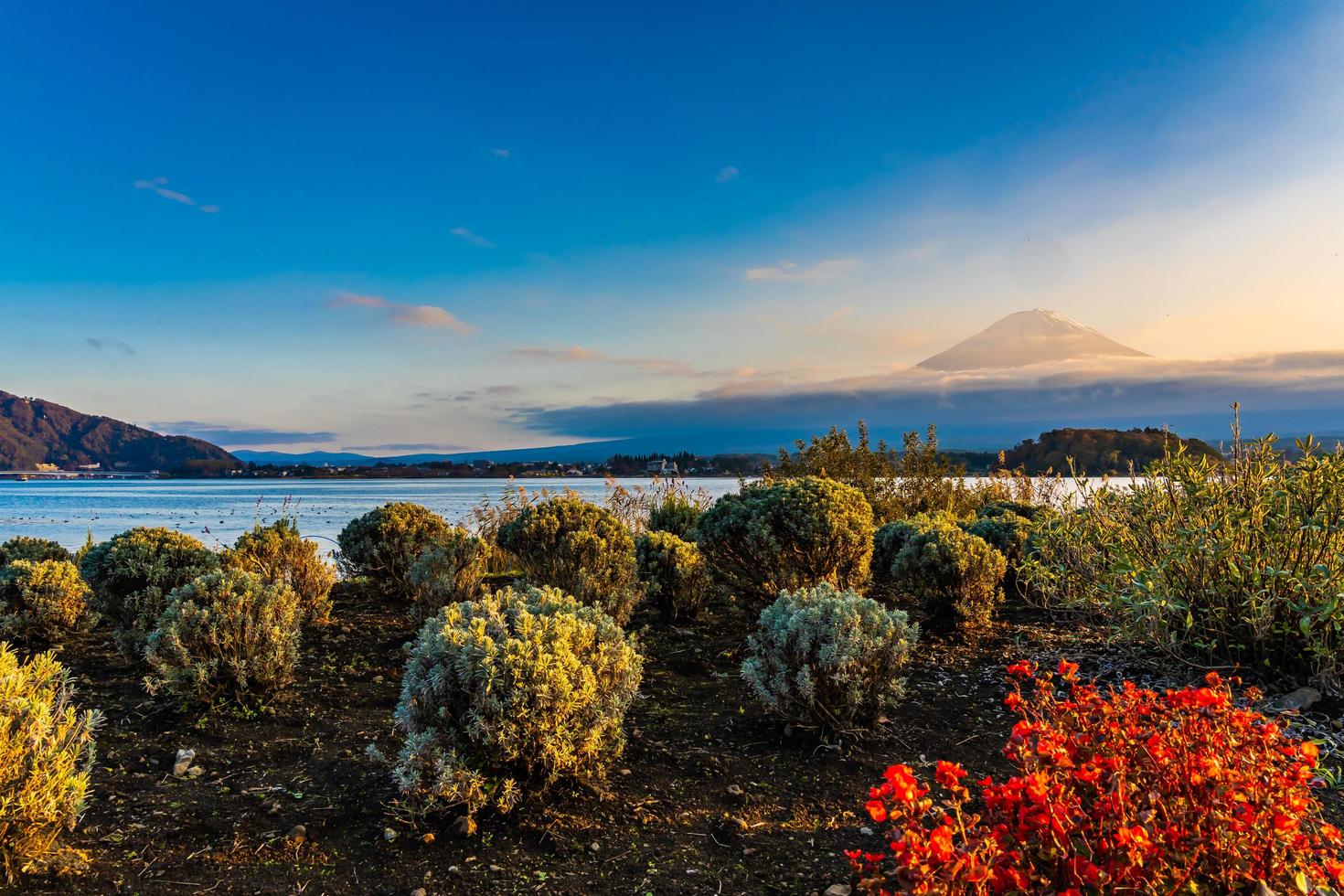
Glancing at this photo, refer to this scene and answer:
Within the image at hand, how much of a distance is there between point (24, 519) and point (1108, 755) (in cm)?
3980

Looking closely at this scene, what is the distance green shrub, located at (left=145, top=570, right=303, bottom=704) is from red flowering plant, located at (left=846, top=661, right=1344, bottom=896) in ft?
16.2

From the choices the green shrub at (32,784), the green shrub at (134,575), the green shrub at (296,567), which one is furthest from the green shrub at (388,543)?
the green shrub at (32,784)

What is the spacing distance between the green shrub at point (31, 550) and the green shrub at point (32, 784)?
672 cm

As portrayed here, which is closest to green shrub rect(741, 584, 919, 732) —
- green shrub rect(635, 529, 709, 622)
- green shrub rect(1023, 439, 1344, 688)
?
green shrub rect(1023, 439, 1344, 688)

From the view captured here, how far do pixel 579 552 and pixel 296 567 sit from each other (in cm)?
316

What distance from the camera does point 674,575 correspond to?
27.2 feet

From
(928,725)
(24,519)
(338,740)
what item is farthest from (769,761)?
(24,519)

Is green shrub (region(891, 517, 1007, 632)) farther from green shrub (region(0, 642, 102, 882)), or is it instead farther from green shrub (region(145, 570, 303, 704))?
green shrub (region(0, 642, 102, 882))

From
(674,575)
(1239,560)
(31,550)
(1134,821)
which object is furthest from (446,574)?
(1239,560)

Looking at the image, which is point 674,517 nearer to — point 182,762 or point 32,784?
point 182,762

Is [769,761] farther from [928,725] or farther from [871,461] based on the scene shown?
[871,461]

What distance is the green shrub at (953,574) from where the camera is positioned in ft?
23.8

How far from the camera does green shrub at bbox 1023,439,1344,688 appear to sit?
495cm

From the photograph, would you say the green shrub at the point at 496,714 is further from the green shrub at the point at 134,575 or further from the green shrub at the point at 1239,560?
the green shrub at the point at 134,575
